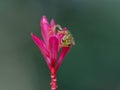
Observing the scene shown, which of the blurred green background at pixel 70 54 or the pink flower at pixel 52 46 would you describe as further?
the blurred green background at pixel 70 54

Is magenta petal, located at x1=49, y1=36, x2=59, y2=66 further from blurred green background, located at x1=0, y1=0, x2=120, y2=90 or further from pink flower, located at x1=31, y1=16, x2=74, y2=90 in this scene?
blurred green background, located at x1=0, y1=0, x2=120, y2=90

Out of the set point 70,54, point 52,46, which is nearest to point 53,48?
point 52,46

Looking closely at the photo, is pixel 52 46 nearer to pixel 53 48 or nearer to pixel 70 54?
pixel 53 48

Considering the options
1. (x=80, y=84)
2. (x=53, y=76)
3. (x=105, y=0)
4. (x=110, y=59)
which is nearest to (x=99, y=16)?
(x=105, y=0)

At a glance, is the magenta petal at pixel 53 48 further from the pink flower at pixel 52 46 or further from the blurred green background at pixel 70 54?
the blurred green background at pixel 70 54

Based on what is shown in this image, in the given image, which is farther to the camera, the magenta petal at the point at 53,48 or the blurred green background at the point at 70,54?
the blurred green background at the point at 70,54

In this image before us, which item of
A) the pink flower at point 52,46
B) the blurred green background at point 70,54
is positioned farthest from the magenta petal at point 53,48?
the blurred green background at point 70,54

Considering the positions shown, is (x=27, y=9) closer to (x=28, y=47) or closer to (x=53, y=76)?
(x=28, y=47)

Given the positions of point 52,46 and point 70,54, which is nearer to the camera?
point 52,46

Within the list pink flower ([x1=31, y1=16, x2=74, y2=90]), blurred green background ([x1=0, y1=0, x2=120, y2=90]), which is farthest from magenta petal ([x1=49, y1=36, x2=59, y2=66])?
blurred green background ([x1=0, y1=0, x2=120, y2=90])
